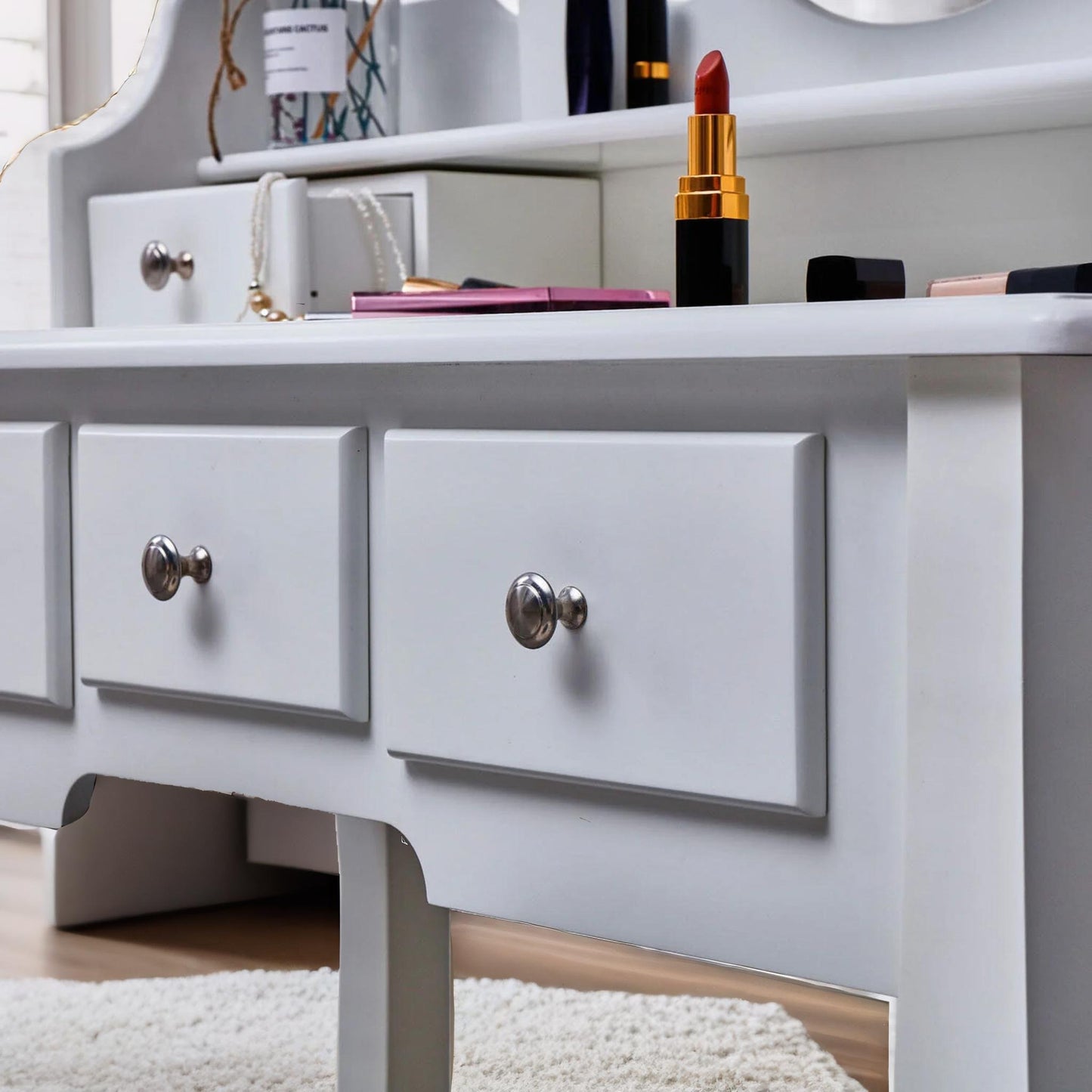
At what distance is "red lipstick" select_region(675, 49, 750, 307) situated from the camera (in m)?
0.70

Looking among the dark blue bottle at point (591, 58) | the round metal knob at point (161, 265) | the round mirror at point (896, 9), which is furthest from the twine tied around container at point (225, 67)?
the round mirror at point (896, 9)

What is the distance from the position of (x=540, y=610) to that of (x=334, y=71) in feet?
2.46

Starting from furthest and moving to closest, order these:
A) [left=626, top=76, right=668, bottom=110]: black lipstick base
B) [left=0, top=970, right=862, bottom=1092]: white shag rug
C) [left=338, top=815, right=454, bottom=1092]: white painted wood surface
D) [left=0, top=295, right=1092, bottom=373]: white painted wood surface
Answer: [left=0, top=970, right=862, bottom=1092]: white shag rug, [left=626, top=76, right=668, bottom=110]: black lipstick base, [left=338, top=815, right=454, bottom=1092]: white painted wood surface, [left=0, top=295, right=1092, bottom=373]: white painted wood surface

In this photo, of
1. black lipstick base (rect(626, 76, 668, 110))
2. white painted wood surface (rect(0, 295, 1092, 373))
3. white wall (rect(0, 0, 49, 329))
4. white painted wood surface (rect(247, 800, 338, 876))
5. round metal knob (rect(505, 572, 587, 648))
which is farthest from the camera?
white wall (rect(0, 0, 49, 329))

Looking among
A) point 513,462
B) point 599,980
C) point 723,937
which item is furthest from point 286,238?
point 599,980

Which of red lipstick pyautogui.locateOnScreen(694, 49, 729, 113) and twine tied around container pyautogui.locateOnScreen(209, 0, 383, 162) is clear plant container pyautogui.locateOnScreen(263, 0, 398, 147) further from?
red lipstick pyautogui.locateOnScreen(694, 49, 729, 113)

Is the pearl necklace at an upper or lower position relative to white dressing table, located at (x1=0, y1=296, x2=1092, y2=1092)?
upper

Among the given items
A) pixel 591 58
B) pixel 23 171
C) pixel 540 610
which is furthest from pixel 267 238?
pixel 23 171

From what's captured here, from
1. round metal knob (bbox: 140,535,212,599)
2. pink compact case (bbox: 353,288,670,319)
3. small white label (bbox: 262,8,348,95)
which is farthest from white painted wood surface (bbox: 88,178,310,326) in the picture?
round metal knob (bbox: 140,535,212,599)

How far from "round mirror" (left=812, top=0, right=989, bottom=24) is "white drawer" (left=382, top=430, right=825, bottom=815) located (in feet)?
1.84

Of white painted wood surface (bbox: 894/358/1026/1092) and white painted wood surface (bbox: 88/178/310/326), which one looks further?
white painted wood surface (bbox: 88/178/310/326)

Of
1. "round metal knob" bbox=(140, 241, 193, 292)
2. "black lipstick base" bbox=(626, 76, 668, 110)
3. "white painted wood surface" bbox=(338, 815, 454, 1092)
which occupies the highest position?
"black lipstick base" bbox=(626, 76, 668, 110)

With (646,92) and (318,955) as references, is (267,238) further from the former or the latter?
(318,955)

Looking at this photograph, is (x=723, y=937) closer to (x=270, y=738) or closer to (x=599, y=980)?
(x=270, y=738)
